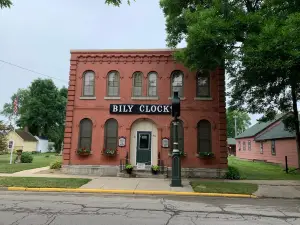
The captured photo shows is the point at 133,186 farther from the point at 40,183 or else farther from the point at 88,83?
the point at 88,83

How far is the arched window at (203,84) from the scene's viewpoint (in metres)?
16.6

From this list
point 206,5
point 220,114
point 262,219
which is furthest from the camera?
point 220,114

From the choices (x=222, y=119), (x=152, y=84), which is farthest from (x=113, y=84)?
(x=222, y=119)

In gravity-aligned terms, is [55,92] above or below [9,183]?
above

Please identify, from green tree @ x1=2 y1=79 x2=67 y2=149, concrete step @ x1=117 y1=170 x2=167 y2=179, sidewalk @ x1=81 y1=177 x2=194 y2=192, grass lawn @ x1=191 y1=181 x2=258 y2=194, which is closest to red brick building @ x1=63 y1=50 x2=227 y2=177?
concrete step @ x1=117 y1=170 x2=167 y2=179

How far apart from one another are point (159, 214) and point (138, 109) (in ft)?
31.6

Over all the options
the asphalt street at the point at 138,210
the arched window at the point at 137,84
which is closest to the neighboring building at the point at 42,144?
the arched window at the point at 137,84

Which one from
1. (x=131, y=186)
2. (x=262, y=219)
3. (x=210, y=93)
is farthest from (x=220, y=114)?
(x=262, y=219)

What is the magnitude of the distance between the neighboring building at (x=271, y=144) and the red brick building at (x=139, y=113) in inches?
359

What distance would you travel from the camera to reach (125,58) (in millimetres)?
17078

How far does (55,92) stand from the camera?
188ft

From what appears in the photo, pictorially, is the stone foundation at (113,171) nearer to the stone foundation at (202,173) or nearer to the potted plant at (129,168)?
the stone foundation at (202,173)

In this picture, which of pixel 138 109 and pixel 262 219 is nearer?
pixel 262 219

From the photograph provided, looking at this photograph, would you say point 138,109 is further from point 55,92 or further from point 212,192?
point 55,92
